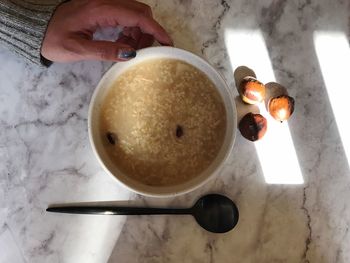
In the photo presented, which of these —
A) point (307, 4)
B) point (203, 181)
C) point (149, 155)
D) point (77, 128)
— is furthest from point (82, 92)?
point (307, 4)

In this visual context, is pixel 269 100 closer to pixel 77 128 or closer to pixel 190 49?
pixel 190 49

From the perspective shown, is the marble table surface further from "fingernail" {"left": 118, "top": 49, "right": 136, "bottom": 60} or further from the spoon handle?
"fingernail" {"left": 118, "top": 49, "right": 136, "bottom": 60}

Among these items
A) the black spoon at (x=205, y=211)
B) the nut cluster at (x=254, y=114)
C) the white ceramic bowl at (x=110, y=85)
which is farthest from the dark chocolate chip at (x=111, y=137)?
the nut cluster at (x=254, y=114)

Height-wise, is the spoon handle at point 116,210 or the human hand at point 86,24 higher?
the human hand at point 86,24

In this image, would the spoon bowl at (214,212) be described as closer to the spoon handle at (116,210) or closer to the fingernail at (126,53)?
the spoon handle at (116,210)

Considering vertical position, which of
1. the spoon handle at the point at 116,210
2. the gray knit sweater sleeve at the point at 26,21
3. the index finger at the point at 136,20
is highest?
the index finger at the point at 136,20

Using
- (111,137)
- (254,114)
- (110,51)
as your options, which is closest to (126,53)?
(110,51)
